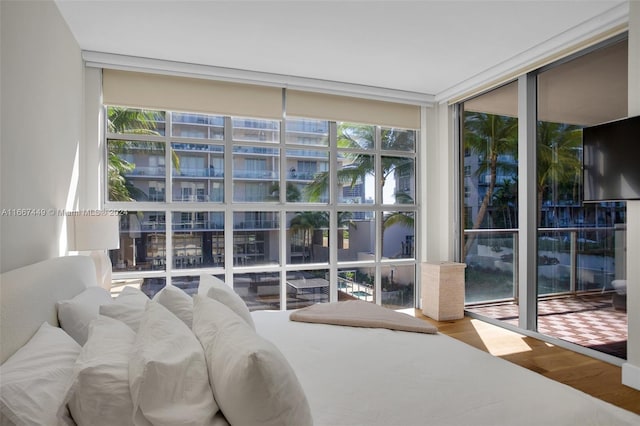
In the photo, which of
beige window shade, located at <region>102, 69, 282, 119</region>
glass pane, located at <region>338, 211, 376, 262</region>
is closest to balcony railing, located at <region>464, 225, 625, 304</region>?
glass pane, located at <region>338, 211, 376, 262</region>

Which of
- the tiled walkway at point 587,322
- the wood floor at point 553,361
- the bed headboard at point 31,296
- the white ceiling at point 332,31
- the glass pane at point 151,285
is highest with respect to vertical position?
the white ceiling at point 332,31

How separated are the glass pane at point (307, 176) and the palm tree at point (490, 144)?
1.70 m

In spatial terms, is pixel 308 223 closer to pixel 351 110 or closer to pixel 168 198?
pixel 351 110

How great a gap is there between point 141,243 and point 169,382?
121 inches

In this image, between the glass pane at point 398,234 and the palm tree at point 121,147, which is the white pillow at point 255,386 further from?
the glass pane at point 398,234

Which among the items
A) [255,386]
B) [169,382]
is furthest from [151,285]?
[255,386]

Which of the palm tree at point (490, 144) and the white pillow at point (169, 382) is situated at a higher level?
the palm tree at point (490, 144)

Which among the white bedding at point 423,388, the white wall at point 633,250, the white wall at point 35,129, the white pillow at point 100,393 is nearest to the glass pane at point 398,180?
the white wall at point 633,250

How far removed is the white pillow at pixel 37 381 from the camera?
0.92 metres

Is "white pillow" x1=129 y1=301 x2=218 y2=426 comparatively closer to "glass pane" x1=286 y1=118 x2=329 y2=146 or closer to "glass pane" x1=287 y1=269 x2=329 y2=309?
"glass pane" x1=287 y1=269 x2=329 y2=309

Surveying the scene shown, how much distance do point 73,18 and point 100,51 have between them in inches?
23.6

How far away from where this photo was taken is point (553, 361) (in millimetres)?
3082

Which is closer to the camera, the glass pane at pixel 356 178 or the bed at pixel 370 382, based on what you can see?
the bed at pixel 370 382

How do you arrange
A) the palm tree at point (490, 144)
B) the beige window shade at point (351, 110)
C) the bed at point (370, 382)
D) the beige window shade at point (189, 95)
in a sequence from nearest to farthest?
1. the bed at point (370, 382)
2. the beige window shade at point (189, 95)
3. the palm tree at point (490, 144)
4. the beige window shade at point (351, 110)
